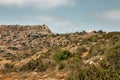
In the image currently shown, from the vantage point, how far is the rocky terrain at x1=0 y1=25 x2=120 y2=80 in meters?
26.1

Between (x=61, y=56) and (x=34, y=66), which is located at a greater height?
(x=61, y=56)

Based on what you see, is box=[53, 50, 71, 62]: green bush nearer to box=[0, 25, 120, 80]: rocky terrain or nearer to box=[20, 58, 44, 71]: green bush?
box=[0, 25, 120, 80]: rocky terrain

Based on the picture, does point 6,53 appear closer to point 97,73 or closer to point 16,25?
point 16,25

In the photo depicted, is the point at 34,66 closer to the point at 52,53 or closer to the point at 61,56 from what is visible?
the point at 61,56

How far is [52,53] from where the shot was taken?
39.0 meters

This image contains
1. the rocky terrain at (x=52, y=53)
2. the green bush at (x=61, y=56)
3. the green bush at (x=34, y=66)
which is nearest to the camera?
the rocky terrain at (x=52, y=53)

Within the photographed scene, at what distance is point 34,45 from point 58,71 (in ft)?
118

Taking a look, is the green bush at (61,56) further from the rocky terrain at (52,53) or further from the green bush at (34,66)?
the green bush at (34,66)

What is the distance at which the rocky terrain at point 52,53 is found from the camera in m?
26.1

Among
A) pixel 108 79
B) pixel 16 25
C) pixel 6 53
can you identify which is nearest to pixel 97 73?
pixel 108 79

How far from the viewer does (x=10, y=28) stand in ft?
250

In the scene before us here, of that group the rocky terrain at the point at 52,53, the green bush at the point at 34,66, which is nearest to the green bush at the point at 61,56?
the rocky terrain at the point at 52,53

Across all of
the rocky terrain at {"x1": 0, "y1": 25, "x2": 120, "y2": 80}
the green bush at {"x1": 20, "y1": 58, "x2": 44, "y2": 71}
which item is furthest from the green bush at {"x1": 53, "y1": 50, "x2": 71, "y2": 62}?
the green bush at {"x1": 20, "y1": 58, "x2": 44, "y2": 71}

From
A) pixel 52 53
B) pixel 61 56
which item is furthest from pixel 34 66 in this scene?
pixel 52 53
